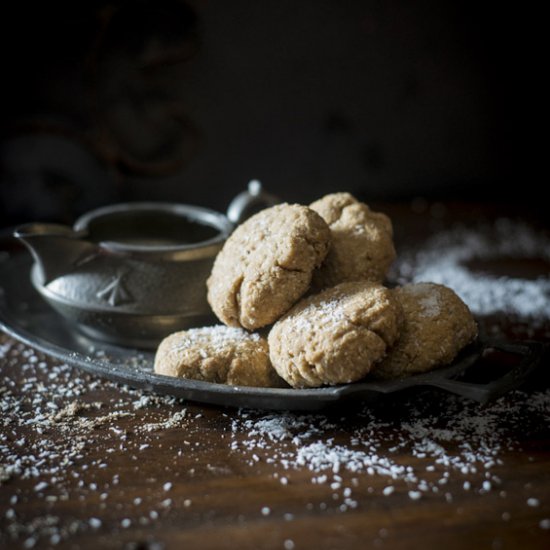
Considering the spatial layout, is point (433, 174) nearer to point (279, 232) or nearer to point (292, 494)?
point (279, 232)

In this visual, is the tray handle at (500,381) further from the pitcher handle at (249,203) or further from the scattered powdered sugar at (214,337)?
the pitcher handle at (249,203)

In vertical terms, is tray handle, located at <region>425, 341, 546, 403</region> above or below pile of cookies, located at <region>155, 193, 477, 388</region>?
below

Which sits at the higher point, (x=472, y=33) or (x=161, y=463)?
(x=472, y=33)

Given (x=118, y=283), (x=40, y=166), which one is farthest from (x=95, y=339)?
(x=40, y=166)

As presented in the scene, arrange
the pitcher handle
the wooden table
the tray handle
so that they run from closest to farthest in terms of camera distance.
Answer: the wooden table → the tray handle → the pitcher handle

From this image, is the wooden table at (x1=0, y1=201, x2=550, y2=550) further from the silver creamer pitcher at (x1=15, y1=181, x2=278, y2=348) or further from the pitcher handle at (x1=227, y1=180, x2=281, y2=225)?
the pitcher handle at (x1=227, y1=180, x2=281, y2=225)

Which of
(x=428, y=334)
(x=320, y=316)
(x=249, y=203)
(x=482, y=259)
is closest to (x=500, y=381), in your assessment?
(x=428, y=334)

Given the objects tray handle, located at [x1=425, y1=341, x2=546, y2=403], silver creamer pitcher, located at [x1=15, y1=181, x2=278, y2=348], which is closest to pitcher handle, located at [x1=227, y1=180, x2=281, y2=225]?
silver creamer pitcher, located at [x1=15, y1=181, x2=278, y2=348]
